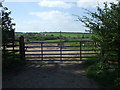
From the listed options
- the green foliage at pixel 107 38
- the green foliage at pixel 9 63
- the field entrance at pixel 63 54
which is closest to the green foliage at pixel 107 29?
the green foliage at pixel 107 38

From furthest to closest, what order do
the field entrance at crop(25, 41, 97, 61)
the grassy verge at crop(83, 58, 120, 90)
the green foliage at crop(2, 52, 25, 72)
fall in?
1. the field entrance at crop(25, 41, 97, 61)
2. the green foliage at crop(2, 52, 25, 72)
3. the grassy verge at crop(83, 58, 120, 90)

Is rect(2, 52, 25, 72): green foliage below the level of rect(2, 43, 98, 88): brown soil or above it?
above

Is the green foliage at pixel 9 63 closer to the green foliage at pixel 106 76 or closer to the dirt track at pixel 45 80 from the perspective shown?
the dirt track at pixel 45 80

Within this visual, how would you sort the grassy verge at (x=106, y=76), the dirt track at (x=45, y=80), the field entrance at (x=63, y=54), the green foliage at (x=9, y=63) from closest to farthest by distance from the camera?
the grassy verge at (x=106, y=76) < the dirt track at (x=45, y=80) < the green foliage at (x=9, y=63) < the field entrance at (x=63, y=54)

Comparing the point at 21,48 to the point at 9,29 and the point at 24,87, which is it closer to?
the point at 9,29

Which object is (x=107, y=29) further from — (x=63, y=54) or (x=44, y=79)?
(x=63, y=54)

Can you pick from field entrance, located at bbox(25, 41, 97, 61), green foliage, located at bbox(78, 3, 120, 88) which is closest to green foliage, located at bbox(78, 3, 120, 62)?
green foliage, located at bbox(78, 3, 120, 88)

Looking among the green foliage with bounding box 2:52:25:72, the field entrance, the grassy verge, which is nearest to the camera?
the grassy verge

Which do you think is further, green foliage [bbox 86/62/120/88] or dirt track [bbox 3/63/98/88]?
dirt track [bbox 3/63/98/88]

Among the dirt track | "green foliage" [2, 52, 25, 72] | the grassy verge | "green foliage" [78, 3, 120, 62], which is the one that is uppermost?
"green foliage" [78, 3, 120, 62]

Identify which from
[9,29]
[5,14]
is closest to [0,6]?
[5,14]

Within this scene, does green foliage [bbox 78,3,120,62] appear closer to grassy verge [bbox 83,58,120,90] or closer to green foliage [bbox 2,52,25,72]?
grassy verge [bbox 83,58,120,90]

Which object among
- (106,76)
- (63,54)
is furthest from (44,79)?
(63,54)

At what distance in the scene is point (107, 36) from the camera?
23.1 feet
